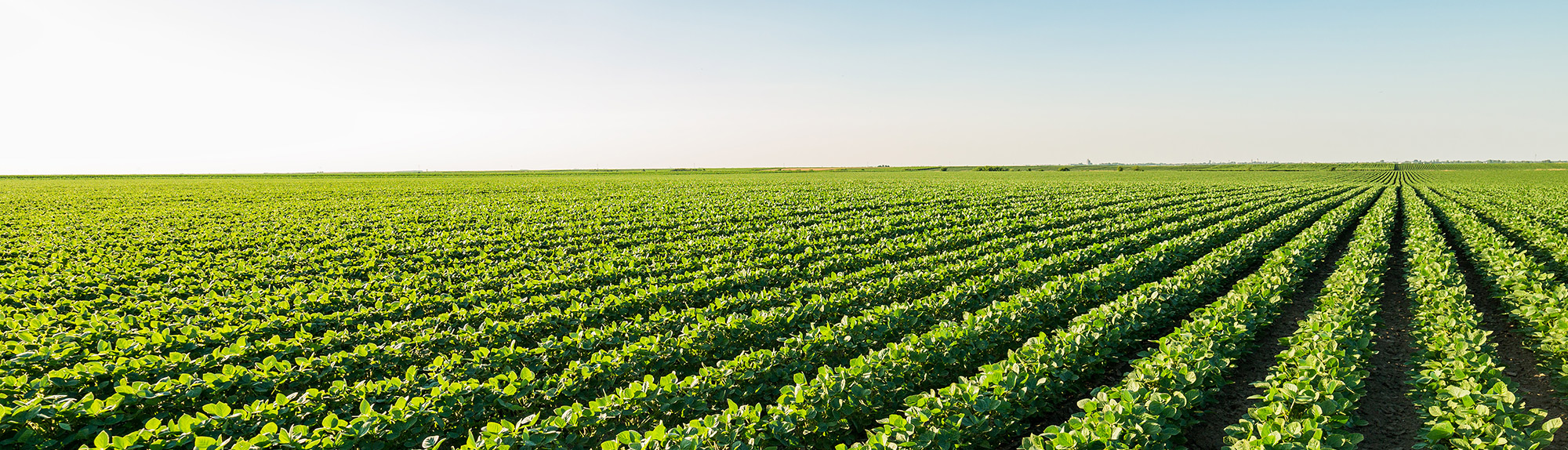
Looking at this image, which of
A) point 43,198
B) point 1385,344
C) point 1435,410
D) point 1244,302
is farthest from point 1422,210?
point 43,198

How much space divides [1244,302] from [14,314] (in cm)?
1570

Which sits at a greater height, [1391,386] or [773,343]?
[773,343]

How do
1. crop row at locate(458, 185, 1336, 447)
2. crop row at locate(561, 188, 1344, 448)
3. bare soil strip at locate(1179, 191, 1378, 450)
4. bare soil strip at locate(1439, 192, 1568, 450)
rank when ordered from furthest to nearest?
bare soil strip at locate(1439, 192, 1568, 450) < bare soil strip at locate(1179, 191, 1378, 450) < crop row at locate(458, 185, 1336, 447) < crop row at locate(561, 188, 1344, 448)

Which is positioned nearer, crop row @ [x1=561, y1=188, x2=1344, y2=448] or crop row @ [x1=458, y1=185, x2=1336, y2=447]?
crop row @ [x1=561, y1=188, x2=1344, y2=448]

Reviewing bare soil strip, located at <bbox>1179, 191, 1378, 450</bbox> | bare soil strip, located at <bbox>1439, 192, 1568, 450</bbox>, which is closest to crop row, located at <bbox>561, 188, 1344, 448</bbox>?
bare soil strip, located at <bbox>1179, 191, 1378, 450</bbox>

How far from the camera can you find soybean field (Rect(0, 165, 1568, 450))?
4.38 metres

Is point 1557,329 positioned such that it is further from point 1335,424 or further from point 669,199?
point 669,199

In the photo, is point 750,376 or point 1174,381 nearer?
point 1174,381

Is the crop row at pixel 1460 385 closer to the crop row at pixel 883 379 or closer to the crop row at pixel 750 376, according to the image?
the crop row at pixel 883 379

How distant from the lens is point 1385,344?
757cm

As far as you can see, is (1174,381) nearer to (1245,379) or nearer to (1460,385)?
(1245,379)

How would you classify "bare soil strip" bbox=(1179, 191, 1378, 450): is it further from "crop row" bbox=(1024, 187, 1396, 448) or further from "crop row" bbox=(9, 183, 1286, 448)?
"crop row" bbox=(9, 183, 1286, 448)

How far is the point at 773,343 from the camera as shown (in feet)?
23.4

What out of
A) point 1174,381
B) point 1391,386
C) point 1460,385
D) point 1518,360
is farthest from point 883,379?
point 1518,360
